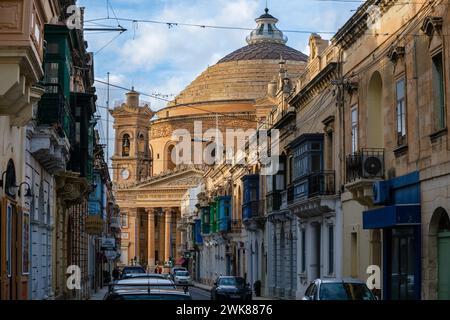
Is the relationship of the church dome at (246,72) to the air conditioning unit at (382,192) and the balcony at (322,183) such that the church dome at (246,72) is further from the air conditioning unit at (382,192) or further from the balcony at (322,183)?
the air conditioning unit at (382,192)

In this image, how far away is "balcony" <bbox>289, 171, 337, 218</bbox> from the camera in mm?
32125

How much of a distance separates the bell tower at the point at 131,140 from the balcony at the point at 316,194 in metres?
89.2

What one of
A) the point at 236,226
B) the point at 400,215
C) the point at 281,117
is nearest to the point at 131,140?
the point at 236,226

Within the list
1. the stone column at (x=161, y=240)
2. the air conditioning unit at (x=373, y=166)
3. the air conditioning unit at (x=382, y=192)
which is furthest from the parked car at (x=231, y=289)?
the stone column at (x=161, y=240)

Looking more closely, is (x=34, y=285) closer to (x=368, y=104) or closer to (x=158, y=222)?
(x=368, y=104)

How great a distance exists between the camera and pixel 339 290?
19406 mm

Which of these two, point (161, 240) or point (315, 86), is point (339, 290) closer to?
point (315, 86)

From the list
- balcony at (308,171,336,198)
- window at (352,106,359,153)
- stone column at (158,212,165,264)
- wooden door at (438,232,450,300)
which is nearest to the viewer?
wooden door at (438,232,450,300)

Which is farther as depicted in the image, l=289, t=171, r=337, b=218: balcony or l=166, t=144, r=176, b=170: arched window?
l=166, t=144, r=176, b=170: arched window

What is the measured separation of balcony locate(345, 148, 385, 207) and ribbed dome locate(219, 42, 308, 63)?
100.0m

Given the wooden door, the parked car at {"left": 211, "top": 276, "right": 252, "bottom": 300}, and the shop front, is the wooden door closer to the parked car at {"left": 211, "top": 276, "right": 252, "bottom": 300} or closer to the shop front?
the shop front

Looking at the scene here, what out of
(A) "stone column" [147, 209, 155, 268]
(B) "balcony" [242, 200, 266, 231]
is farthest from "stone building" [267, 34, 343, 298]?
(A) "stone column" [147, 209, 155, 268]

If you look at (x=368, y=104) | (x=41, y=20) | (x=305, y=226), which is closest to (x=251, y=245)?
(x=305, y=226)

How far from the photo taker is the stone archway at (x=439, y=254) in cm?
2050
